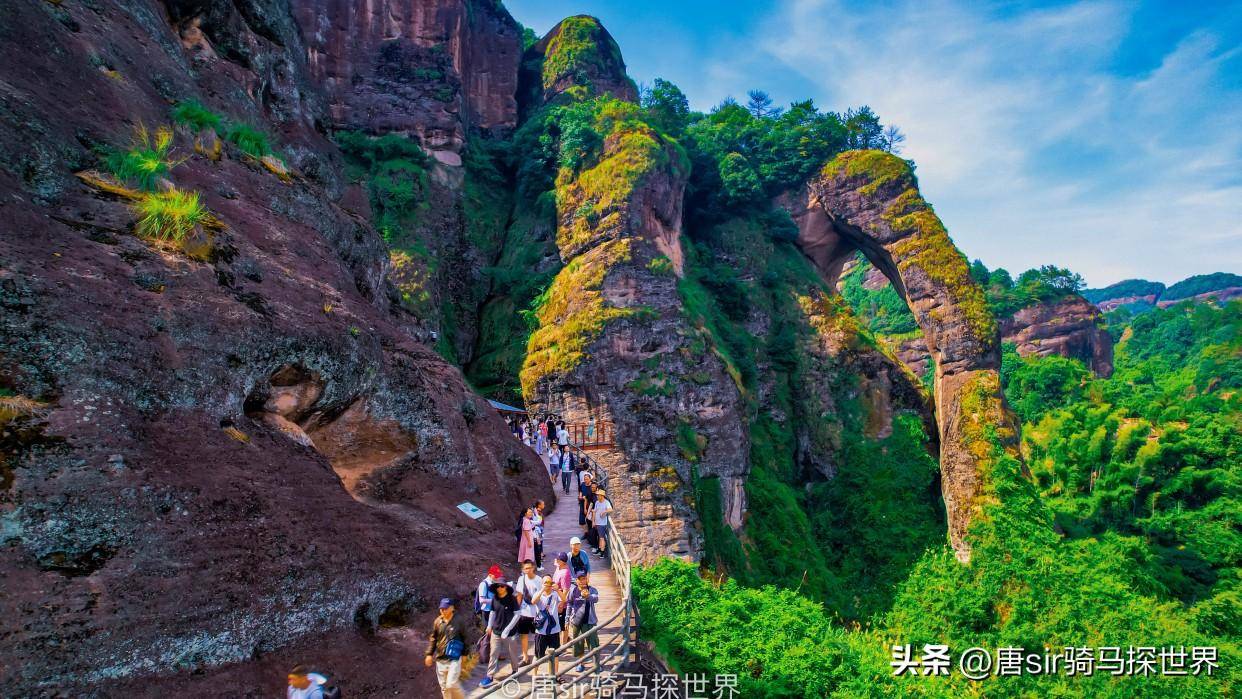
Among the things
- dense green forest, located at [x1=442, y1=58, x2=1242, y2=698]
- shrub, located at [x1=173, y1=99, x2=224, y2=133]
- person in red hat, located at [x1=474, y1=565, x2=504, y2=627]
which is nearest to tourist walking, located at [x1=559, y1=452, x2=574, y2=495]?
dense green forest, located at [x1=442, y1=58, x2=1242, y2=698]

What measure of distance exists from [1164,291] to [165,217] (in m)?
176

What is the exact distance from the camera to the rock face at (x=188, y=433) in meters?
5.58

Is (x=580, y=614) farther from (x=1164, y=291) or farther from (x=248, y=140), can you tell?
(x=1164, y=291)

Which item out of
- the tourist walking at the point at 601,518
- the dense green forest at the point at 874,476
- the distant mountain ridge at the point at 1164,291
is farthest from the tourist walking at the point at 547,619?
the distant mountain ridge at the point at 1164,291

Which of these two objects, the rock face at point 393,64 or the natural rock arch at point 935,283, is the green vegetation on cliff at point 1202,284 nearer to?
the natural rock arch at point 935,283

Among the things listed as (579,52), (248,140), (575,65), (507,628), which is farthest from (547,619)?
(579,52)

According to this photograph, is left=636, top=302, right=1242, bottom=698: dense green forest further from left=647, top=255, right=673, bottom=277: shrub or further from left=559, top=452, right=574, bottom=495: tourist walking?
left=647, top=255, right=673, bottom=277: shrub

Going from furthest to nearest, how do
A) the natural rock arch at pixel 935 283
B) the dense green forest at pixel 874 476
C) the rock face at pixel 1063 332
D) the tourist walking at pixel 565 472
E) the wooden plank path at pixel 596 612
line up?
the rock face at pixel 1063 332, the natural rock arch at pixel 935 283, the dense green forest at pixel 874 476, the tourist walking at pixel 565 472, the wooden plank path at pixel 596 612

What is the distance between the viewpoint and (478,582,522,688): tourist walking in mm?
7445

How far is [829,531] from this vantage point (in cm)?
3347

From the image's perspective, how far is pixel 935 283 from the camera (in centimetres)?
3541

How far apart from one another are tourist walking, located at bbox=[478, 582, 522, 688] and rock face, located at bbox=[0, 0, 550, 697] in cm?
76

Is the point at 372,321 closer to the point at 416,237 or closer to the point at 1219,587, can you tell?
the point at 416,237

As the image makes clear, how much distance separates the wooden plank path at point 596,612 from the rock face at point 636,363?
9413mm
